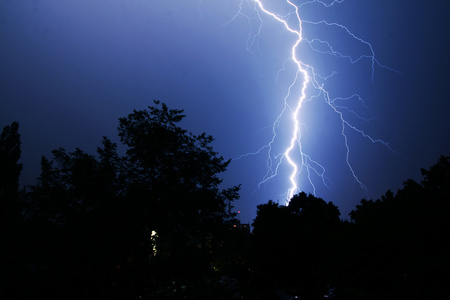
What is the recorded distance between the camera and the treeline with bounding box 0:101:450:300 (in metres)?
3.26

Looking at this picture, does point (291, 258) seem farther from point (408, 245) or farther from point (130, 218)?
point (130, 218)

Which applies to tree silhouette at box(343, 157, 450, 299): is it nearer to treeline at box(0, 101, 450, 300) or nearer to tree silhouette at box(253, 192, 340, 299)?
treeline at box(0, 101, 450, 300)

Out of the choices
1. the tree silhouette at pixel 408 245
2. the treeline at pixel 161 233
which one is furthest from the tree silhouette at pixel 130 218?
the tree silhouette at pixel 408 245

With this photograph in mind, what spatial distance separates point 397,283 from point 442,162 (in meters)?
4.29

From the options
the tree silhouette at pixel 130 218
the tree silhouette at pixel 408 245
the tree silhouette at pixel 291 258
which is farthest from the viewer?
the tree silhouette at pixel 291 258

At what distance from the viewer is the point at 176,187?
5434 mm

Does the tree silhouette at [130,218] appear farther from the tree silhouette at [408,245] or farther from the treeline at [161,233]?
the tree silhouette at [408,245]

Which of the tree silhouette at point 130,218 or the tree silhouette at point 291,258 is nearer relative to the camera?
the tree silhouette at point 130,218

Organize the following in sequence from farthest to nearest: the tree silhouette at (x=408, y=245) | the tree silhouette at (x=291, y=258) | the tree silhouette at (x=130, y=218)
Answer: the tree silhouette at (x=291, y=258) → the tree silhouette at (x=408, y=245) → the tree silhouette at (x=130, y=218)

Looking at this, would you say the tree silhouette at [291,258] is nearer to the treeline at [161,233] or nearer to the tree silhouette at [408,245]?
the treeline at [161,233]

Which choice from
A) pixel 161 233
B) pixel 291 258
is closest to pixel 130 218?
pixel 161 233

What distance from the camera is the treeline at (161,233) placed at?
128 inches

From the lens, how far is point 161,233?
14.9 ft

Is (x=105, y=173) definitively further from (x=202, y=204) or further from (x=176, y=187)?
(x=202, y=204)
